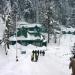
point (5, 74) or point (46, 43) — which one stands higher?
point (5, 74)

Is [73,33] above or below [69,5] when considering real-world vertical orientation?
below

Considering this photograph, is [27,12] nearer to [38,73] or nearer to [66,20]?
[66,20]

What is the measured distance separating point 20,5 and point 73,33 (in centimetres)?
2451

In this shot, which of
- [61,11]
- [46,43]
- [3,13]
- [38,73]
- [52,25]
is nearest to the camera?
[38,73]

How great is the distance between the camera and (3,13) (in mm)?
101562

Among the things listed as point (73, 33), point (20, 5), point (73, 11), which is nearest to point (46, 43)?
point (73, 33)

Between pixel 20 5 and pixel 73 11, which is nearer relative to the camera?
pixel 20 5

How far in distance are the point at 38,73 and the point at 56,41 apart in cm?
5804

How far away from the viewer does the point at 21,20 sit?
343 feet

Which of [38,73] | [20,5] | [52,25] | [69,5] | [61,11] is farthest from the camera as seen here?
[69,5]

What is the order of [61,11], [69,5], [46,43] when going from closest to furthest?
[46,43], [61,11], [69,5]

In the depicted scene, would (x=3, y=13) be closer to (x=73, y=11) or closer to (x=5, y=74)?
(x=73, y=11)

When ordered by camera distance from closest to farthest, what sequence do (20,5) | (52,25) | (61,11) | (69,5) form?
(52,25)
(20,5)
(61,11)
(69,5)

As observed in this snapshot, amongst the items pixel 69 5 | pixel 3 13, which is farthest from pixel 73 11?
pixel 3 13
